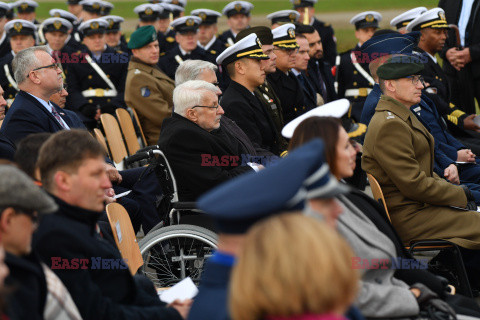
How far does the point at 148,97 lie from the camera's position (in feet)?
24.5

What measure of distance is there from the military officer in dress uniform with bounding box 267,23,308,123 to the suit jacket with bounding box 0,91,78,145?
2.63 meters

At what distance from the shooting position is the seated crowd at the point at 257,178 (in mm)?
1899

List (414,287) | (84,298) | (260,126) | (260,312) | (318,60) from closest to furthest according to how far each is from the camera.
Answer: (260,312), (84,298), (414,287), (260,126), (318,60)

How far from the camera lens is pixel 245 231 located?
6.48 feet

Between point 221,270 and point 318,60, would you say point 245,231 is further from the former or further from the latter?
point 318,60

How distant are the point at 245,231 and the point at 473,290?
3384mm

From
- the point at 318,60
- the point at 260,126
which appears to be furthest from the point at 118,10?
the point at 260,126

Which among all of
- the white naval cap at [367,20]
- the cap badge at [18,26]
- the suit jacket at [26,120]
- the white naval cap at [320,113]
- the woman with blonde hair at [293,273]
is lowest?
the white naval cap at [367,20]

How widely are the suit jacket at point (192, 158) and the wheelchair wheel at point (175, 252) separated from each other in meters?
0.30

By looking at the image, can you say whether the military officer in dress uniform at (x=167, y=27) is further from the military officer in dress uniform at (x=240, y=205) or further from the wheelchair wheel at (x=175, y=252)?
the military officer in dress uniform at (x=240, y=205)

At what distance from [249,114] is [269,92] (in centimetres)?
68

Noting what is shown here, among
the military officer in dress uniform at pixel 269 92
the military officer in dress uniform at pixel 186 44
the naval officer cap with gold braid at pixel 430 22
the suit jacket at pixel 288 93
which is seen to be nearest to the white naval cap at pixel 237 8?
the military officer in dress uniform at pixel 186 44

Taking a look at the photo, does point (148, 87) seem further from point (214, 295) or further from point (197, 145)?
point (214, 295)

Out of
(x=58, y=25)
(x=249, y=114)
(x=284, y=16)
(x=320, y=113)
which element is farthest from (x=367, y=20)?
(x=320, y=113)
